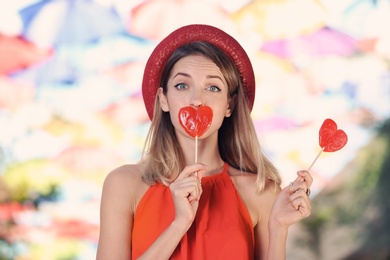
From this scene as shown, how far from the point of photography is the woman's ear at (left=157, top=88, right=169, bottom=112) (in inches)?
96.9

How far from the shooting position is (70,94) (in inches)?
262

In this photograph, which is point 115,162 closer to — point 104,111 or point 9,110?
point 104,111

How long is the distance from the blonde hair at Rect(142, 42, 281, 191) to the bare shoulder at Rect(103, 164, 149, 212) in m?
0.03

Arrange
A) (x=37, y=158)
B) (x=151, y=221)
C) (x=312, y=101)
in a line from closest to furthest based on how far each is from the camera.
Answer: (x=151, y=221) → (x=37, y=158) → (x=312, y=101)

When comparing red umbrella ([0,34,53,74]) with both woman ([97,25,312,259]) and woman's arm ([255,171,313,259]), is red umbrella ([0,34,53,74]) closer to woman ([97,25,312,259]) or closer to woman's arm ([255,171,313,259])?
woman ([97,25,312,259])

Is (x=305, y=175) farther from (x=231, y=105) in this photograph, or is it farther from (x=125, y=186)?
(x=125, y=186)

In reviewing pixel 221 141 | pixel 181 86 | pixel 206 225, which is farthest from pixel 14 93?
pixel 206 225

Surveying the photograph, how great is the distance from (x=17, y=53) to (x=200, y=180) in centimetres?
490

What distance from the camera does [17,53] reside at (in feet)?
22.4

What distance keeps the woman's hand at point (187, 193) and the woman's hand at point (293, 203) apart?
25cm

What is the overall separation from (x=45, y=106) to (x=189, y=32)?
4.29 m

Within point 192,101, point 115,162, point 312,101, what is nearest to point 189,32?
point 192,101

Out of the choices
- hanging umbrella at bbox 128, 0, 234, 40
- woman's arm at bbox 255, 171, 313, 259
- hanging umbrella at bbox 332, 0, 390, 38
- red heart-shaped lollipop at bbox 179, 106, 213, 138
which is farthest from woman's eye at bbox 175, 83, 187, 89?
hanging umbrella at bbox 332, 0, 390, 38

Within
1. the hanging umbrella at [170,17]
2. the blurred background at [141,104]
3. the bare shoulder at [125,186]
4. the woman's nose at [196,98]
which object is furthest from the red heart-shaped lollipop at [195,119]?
the hanging umbrella at [170,17]
